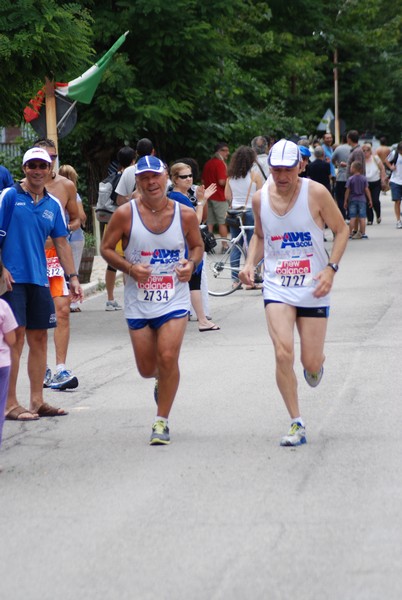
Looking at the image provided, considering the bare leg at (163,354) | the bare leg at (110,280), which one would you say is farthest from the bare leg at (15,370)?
the bare leg at (110,280)

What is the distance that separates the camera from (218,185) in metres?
24.2

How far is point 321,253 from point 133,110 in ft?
55.3

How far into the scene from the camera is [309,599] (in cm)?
509

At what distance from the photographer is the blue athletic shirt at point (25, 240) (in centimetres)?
924

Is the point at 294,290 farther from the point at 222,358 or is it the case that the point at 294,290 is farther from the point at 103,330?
the point at 103,330

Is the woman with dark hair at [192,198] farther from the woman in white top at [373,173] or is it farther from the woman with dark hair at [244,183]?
the woman in white top at [373,173]

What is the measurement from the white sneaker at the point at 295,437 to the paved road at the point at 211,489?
0.09m

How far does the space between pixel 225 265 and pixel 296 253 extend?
33.1 feet

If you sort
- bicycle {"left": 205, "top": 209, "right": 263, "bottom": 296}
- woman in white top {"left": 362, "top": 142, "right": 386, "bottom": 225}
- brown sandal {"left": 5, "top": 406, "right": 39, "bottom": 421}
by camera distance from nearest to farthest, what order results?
brown sandal {"left": 5, "top": 406, "right": 39, "bottom": 421} → bicycle {"left": 205, "top": 209, "right": 263, "bottom": 296} → woman in white top {"left": 362, "top": 142, "right": 386, "bottom": 225}

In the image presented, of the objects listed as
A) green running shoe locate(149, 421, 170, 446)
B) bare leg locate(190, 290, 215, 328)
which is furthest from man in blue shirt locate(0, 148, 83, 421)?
bare leg locate(190, 290, 215, 328)

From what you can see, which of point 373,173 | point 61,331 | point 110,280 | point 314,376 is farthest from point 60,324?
point 373,173

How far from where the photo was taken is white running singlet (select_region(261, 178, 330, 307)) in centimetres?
816

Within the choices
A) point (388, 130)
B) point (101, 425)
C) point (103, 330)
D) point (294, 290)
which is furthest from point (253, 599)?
point (388, 130)

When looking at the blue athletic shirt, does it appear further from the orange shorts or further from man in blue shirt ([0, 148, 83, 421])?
the orange shorts
